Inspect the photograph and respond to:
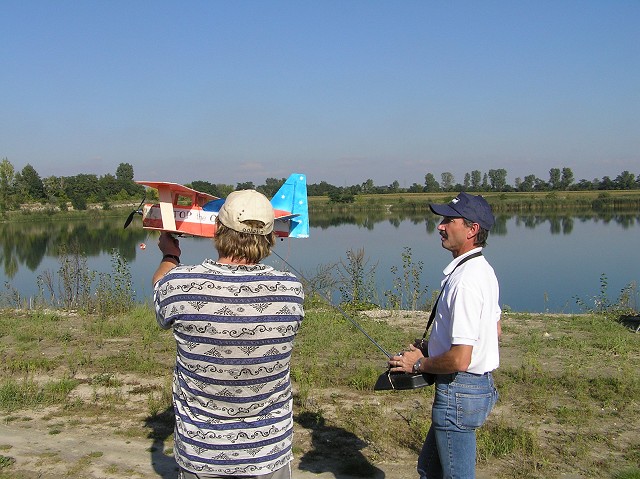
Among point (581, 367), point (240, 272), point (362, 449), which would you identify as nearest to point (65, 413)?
point (362, 449)

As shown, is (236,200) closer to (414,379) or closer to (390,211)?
(414,379)

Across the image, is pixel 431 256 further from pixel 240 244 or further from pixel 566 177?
pixel 566 177

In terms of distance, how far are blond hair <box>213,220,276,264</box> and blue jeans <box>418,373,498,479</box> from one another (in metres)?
0.99

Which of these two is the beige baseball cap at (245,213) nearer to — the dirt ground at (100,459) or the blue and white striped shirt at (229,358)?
the blue and white striped shirt at (229,358)

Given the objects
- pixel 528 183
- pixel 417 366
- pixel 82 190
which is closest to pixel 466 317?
pixel 417 366

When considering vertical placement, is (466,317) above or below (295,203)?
below

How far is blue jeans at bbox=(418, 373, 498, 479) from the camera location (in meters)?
2.25

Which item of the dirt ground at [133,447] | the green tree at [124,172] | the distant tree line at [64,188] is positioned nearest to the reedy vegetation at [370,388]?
the dirt ground at [133,447]

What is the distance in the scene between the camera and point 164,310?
177 cm

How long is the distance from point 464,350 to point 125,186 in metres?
31.3

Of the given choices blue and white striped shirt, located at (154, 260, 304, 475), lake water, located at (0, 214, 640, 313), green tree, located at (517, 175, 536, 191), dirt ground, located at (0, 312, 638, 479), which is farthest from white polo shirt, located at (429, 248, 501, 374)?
green tree, located at (517, 175, 536, 191)

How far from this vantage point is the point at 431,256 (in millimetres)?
17812

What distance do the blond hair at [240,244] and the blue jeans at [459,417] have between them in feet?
3.23

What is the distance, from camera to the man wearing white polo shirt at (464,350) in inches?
84.8
